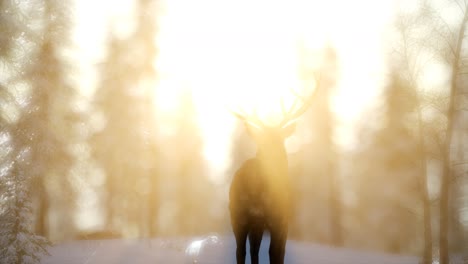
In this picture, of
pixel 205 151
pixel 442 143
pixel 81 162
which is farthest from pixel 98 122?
pixel 442 143

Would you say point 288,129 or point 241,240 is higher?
point 288,129

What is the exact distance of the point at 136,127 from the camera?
23109 millimetres

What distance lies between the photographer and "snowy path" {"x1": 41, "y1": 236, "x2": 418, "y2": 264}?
46.0 feet

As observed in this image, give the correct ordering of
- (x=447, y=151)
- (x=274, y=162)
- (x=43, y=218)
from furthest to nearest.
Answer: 1. (x=43, y=218)
2. (x=447, y=151)
3. (x=274, y=162)

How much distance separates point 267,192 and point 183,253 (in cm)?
858

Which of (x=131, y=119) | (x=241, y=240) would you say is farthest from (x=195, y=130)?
(x=241, y=240)

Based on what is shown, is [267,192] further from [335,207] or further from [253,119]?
[335,207]

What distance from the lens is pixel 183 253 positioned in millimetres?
16188

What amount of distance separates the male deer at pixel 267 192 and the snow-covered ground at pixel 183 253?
4.32 m

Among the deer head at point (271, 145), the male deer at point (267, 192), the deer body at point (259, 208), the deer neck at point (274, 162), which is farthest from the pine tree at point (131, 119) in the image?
the deer neck at point (274, 162)

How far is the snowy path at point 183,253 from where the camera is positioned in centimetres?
1403

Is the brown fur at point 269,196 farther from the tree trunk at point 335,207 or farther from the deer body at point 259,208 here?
the tree trunk at point 335,207

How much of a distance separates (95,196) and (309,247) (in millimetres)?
11697

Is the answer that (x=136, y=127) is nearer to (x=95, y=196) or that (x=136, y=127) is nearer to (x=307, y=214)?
(x=95, y=196)
